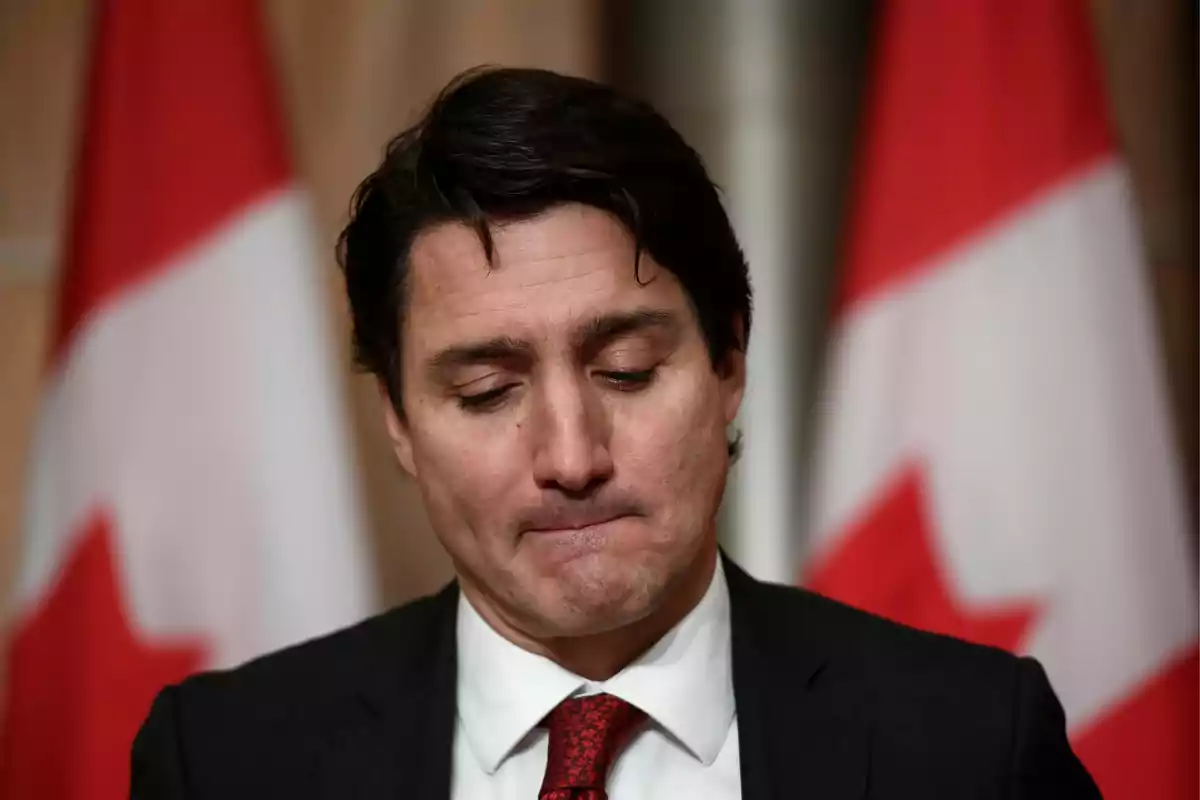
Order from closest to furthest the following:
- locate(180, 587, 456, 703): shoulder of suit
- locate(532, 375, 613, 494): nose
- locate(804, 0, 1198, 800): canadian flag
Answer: locate(532, 375, 613, 494): nose → locate(180, 587, 456, 703): shoulder of suit → locate(804, 0, 1198, 800): canadian flag

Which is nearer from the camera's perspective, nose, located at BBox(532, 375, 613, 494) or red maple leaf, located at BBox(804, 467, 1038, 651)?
nose, located at BBox(532, 375, 613, 494)

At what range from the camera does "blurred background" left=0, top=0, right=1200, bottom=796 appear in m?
1.61

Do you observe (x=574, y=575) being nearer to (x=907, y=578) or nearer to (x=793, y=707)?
(x=793, y=707)

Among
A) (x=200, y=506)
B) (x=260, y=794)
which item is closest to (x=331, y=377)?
(x=200, y=506)

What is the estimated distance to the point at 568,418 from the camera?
93 centimetres

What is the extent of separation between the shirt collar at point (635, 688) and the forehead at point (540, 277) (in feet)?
1.03

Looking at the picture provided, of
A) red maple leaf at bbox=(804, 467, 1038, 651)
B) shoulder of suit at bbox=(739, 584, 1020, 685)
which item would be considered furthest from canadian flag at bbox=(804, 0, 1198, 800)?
shoulder of suit at bbox=(739, 584, 1020, 685)

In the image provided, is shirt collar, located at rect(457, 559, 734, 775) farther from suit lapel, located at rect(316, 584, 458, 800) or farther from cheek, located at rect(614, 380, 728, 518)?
cheek, located at rect(614, 380, 728, 518)

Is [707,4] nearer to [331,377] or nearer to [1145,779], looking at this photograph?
[331,377]

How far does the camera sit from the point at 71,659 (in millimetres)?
1528

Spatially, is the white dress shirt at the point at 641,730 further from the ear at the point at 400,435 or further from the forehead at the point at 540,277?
the forehead at the point at 540,277

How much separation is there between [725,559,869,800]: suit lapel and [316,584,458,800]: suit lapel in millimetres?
282

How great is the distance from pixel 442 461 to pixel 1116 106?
1.17 m

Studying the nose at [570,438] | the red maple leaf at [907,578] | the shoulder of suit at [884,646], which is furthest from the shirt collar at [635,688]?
the red maple leaf at [907,578]
